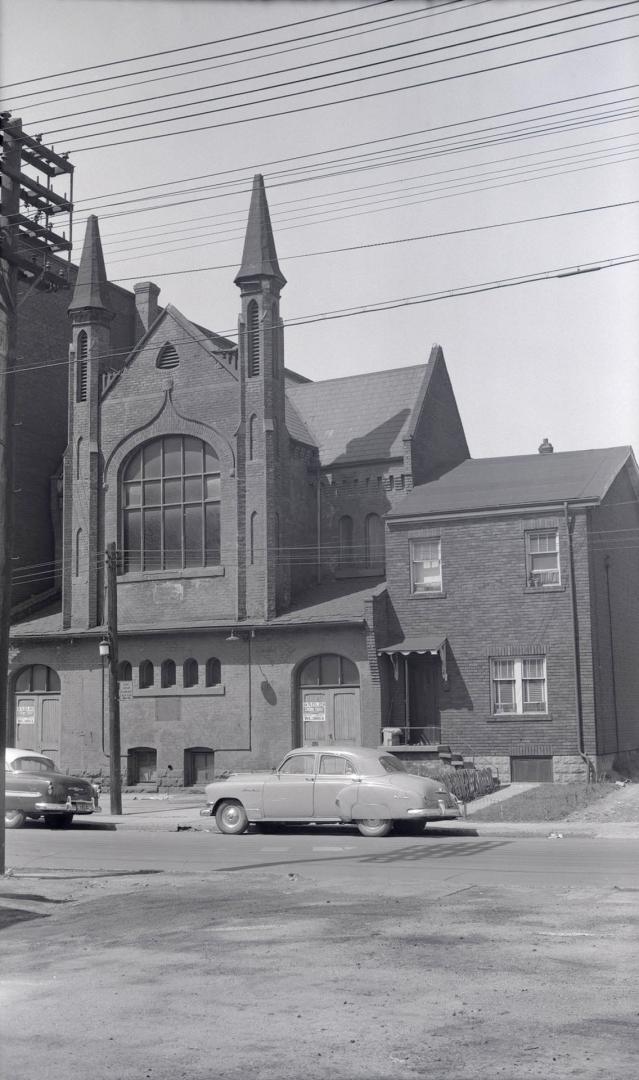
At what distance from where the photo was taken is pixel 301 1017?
714cm

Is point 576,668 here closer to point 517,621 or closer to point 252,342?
point 517,621

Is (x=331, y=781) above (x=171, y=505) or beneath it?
beneath

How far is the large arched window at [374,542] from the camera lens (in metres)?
37.3

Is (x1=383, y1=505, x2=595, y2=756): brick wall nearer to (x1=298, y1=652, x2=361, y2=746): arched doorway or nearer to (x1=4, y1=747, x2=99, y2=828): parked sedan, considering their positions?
(x1=298, y1=652, x2=361, y2=746): arched doorway

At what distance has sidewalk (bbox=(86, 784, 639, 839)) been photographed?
2005 cm

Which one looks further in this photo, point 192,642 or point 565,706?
point 192,642

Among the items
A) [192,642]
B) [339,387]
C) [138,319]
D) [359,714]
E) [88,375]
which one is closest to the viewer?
[359,714]

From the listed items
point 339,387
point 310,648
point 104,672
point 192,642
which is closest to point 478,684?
point 310,648

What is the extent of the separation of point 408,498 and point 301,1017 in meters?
26.6

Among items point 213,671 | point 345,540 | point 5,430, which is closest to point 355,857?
point 5,430

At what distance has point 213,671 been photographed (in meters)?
33.8

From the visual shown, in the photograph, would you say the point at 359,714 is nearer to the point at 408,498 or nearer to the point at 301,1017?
the point at 408,498

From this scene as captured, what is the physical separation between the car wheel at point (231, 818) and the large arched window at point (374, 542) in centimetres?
1770

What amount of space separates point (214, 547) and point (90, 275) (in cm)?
1056
